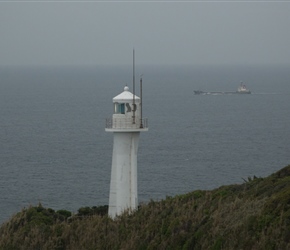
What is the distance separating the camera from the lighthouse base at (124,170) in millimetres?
21547

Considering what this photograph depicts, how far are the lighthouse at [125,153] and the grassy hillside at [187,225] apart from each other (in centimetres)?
145

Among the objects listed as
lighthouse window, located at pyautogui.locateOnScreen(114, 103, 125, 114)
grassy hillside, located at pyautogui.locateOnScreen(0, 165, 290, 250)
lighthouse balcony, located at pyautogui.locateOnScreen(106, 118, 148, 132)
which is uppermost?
lighthouse window, located at pyautogui.locateOnScreen(114, 103, 125, 114)

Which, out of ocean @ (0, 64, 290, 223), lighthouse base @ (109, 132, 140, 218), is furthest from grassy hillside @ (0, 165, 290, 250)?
ocean @ (0, 64, 290, 223)

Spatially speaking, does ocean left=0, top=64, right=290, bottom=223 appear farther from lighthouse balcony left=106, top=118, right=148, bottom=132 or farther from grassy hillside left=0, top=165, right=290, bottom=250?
grassy hillside left=0, top=165, right=290, bottom=250

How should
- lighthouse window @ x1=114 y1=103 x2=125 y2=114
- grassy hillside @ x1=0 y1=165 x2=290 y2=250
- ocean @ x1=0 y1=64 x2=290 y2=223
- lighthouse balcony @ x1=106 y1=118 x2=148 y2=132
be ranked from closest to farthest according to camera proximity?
grassy hillside @ x1=0 y1=165 x2=290 y2=250 → lighthouse balcony @ x1=106 y1=118 x2=148 y2=132 → lighthouse window @ x1=114 y1=103 x2=125 y2=114 → ocean @ x1=0 y1=64 x2=290 y2=223

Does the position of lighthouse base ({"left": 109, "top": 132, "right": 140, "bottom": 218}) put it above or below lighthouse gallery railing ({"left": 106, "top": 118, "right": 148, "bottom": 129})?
below

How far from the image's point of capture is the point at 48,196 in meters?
40.3

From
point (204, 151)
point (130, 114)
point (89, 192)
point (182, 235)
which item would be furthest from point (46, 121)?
point (182, 235)

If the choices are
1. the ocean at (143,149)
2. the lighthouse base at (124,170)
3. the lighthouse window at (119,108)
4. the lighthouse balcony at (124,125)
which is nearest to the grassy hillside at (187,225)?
the lighthouse base at (124,170)

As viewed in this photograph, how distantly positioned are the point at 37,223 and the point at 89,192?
2164 cm

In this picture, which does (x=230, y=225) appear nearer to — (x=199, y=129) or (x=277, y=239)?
(x=277, y=239)

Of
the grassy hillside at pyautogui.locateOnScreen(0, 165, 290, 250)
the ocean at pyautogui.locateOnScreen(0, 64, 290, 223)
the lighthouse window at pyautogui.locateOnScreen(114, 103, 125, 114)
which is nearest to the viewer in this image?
the grassy hillside at pyautogui.locateOnScreen(0, 165, 290, 250)

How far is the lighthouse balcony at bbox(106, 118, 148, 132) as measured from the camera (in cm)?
2148

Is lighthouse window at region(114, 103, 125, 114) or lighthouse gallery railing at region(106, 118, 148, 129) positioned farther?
lighthouse window at region(114, 103, 125, 114)
